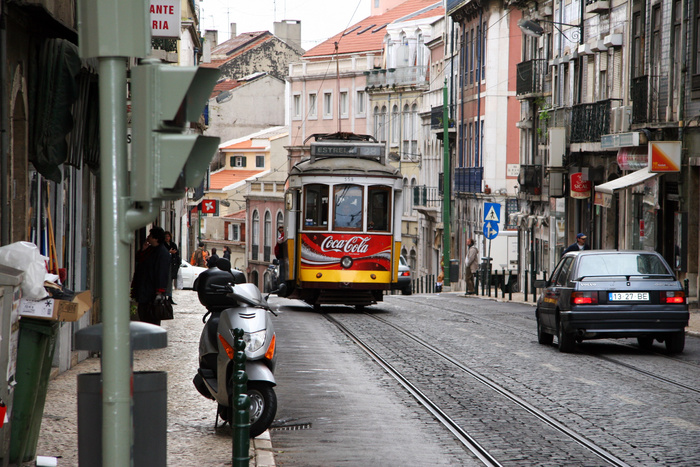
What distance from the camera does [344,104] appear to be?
8269 cm

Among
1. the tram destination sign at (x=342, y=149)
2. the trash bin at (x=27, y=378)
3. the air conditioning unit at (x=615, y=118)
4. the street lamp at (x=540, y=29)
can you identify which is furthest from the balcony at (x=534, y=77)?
the trash bin at (x=27, y=378)

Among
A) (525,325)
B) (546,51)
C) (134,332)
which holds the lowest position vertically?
(525,325)

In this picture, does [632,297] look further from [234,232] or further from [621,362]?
[234,232]

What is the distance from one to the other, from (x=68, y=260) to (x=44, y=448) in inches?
226

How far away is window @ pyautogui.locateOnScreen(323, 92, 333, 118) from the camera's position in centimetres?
8394

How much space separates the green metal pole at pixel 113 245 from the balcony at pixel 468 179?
1978 inches

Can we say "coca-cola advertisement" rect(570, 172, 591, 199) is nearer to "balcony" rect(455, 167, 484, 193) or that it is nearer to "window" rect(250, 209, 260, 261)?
"balcony" rect(455, 167, 484, 193)

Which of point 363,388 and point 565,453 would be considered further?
point 363,388

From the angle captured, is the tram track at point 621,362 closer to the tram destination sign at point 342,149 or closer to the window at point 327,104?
the tram destination sign at point 342,149

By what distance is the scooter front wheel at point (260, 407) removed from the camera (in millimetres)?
9500

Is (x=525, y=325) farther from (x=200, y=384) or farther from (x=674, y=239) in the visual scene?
(x=200, y=384)

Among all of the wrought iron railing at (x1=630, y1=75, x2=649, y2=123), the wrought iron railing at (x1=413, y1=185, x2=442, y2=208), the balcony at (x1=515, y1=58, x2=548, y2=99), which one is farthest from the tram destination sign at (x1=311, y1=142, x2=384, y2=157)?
the wrought iron railing at (x1=413, y1=185, x2=442, y2=208)

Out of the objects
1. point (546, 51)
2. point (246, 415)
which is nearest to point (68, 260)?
point (246, 415)

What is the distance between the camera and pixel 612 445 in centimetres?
958
